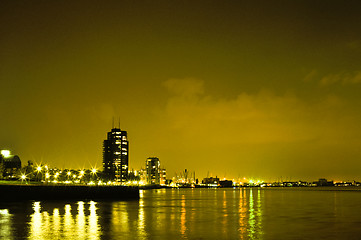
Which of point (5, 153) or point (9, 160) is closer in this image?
point (9, 160)

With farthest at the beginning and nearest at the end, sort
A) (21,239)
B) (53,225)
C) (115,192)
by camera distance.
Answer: (115,192)
(53,225)
(21,239)

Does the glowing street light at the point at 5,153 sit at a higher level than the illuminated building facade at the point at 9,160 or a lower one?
higher

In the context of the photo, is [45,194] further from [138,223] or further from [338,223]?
[338,223]

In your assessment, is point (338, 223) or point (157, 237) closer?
point (157, 237)

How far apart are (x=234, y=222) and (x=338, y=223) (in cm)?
1395

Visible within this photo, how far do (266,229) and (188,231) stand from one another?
30.2 feet

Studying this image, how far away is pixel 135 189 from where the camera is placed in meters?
140

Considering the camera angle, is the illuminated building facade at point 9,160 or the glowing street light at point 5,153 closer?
the illuminated building facade at point 9,160

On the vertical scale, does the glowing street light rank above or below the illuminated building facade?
above

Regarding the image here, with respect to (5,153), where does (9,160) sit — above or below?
below

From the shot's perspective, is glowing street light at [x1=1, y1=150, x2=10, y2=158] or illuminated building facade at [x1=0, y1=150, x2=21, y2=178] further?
glowing street light at [x1=1, y1=150, x2=10, y2=158]

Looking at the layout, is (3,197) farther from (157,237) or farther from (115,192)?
(157,237)

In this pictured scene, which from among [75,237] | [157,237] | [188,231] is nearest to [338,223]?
[188,231]

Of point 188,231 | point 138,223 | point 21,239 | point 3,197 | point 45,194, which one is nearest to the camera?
point 21,239
